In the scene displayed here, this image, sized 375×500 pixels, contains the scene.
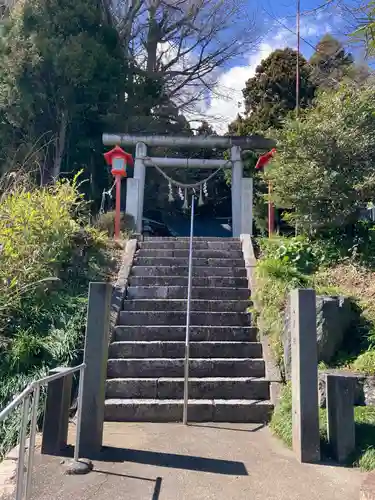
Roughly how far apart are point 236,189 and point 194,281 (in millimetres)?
4755

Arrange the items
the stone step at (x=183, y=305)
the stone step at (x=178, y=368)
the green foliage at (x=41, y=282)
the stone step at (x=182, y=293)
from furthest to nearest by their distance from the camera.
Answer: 1. the stone step at (x=182, y=293)
2. the stone step at (x=183, y=305)
3. the stone step at (x=178, y=368)
4. the green foliage at (x=41, y=282)

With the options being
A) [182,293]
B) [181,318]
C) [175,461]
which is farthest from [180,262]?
[175,461]

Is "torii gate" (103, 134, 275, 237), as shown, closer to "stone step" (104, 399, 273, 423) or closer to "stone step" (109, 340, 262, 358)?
"stone step" (109, 340, 262, 358)

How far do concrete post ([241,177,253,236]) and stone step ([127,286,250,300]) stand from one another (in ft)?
12.5

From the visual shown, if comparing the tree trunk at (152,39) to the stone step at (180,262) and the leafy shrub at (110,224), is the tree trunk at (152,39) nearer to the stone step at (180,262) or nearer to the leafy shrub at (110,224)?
the leafy shrub at (110,224)

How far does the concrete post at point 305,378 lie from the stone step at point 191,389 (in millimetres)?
1080

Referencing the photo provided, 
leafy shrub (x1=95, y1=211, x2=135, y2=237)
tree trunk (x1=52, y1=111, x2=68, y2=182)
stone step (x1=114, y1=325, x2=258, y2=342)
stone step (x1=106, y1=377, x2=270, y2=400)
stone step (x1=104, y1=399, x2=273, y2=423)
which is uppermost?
tree trunk (x1=52, y1=111, x2=68, y2=182)

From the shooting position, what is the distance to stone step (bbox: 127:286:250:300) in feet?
20.3

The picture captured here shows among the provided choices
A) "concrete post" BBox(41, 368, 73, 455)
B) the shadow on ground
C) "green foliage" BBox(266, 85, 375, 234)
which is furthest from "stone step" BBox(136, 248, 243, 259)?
the shadow on ground

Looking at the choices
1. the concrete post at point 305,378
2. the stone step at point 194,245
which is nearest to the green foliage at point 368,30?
the concrete post at point 305,378

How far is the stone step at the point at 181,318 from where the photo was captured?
5.60 m

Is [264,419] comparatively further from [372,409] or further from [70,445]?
[70,445]

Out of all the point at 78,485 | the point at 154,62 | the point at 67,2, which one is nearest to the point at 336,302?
the point at 78,485

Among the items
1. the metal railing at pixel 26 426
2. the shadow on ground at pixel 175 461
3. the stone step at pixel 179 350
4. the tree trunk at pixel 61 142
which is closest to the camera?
the metal railing at pixel 26 426
